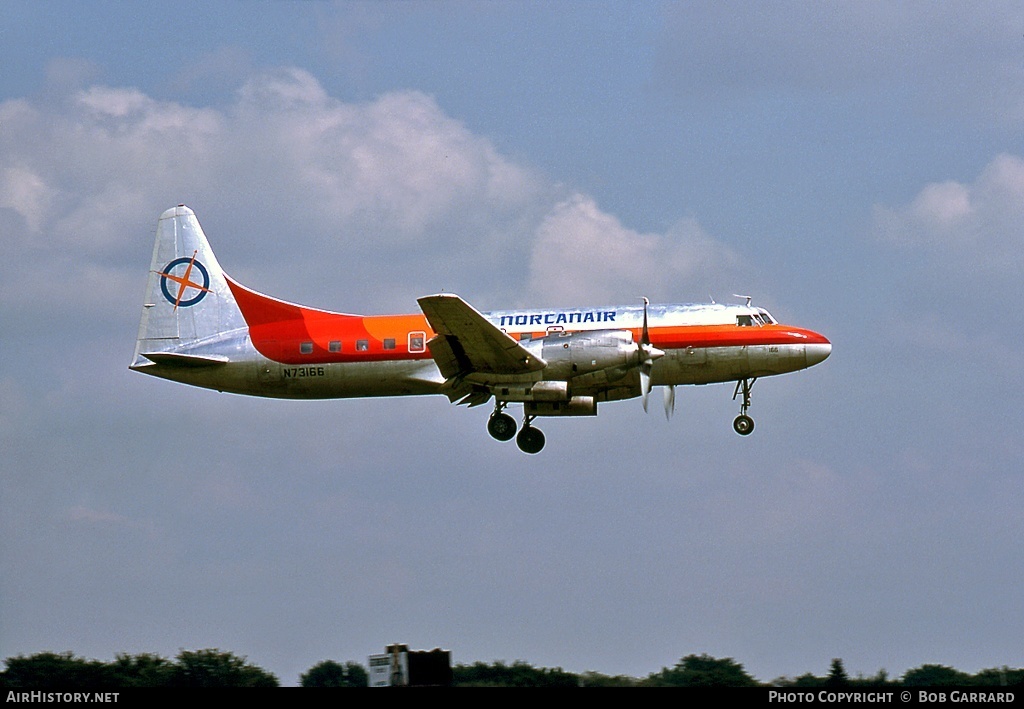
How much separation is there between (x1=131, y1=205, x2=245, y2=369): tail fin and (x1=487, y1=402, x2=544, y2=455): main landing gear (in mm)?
10144

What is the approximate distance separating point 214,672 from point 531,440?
14.9 metres

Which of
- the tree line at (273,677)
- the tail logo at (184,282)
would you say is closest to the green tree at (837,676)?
the tree line at (273,677)

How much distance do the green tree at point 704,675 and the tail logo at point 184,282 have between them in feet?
81.1

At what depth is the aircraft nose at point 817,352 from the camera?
44125 mm

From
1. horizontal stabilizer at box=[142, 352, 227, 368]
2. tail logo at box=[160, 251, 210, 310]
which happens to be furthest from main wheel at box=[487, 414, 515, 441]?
tail logo at box=[160, 251, 210, 310]

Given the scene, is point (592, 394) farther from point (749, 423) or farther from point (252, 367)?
point (252, 367)

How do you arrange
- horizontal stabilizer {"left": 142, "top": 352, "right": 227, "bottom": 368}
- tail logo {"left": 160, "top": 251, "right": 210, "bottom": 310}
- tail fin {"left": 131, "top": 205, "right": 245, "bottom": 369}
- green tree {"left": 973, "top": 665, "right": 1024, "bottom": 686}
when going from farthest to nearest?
tail logo {"left": 160, "top": 251, "right": 210, "bottom": 310} < tail fin {"left": 131, "top": 205, "right": 245, "bottom": 369} < horizontal stabilizer {"left": 142, "top": 352, "right": 227, "bottom": 368} < green tree {"left": 973, "top": 665, "right": 1024, "bottom": 686}

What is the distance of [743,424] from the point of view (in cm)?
4497

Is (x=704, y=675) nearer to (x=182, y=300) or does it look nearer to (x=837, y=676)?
(x=837, y=676)

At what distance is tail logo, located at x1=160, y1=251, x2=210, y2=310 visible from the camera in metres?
50.2

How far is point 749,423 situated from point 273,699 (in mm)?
24464

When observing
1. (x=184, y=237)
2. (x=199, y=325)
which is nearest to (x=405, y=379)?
(x=199, y=325)

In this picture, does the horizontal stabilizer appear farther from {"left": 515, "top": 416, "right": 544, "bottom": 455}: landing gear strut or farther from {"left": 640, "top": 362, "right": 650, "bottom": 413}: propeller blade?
{"left": 640, "top": 362, "right": 650, "bottom": 413}: propeller blade

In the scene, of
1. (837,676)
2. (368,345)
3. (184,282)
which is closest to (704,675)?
(837,676)
